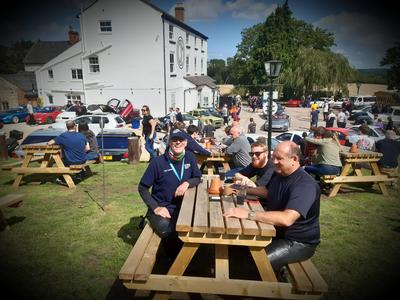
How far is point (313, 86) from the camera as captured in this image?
42.1 metres

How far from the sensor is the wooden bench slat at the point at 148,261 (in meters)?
2.68

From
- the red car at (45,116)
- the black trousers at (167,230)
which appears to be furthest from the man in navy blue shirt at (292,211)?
the red car at (45,116)

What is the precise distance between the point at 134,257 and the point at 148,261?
17 centimetres

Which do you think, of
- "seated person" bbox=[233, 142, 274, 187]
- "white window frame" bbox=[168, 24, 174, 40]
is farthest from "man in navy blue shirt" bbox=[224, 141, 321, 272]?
"white window frame" bbox=[168, 24, 174, 40]

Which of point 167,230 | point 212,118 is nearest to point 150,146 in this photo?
point 167,230

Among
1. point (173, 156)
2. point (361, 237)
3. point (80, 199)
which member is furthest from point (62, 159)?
point (361, 237)

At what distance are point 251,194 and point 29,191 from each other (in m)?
6.04

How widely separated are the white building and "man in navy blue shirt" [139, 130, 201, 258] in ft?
76.4

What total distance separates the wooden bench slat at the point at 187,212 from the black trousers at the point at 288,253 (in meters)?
0.98

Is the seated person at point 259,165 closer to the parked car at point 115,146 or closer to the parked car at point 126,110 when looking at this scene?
the parked car at point 115,146

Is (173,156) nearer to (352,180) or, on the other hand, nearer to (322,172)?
(322,172)

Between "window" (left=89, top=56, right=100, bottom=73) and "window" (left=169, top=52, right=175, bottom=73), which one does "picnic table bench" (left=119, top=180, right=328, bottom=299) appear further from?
"window" (left=89, top=56, right=100, bottom=73)

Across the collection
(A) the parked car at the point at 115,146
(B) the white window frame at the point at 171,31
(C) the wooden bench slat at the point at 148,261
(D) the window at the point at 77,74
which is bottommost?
(A) the parked car at the point at 115,146

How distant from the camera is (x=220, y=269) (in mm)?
2971
